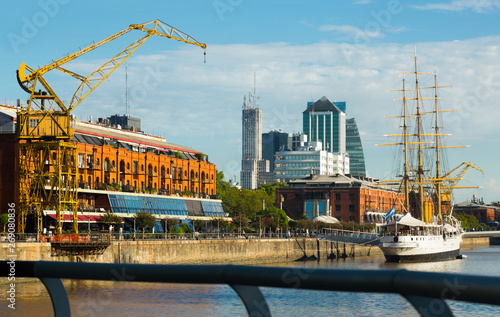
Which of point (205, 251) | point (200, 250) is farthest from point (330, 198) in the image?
point (200, 250)

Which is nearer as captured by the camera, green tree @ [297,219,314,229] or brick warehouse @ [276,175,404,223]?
green tree @ [297,219,314,229]

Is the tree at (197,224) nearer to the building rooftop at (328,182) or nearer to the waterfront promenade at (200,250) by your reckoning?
the waterfront promenade at (200,250)

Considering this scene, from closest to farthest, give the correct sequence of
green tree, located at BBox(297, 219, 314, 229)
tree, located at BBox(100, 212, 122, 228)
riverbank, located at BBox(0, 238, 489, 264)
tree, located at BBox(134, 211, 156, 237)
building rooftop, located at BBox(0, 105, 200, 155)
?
riverbank, located at BBox(0, 238, 489, 264) → tree, located at BBox(100, 212, 122, 228) → tree, located at BBox(134, 211, 156, 237) → building rooftop, located at BBox(0, 105, 200, 155) → green tree, located at BBox(297, 219, 314, 229)

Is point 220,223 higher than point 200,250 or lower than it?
higher

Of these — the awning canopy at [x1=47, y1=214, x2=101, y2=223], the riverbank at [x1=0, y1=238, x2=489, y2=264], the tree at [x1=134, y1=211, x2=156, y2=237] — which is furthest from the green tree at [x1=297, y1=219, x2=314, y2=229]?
the awning canopy at [x1=47, y1=214, x2=101, y2=223]

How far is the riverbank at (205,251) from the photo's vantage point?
61.2 metres

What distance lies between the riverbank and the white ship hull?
12278 millimetres

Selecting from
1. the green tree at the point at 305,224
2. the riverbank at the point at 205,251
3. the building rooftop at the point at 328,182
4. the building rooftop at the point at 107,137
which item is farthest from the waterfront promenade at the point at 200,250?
the building rooftop at the point at 328,182

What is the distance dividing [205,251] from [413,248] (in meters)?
33.7

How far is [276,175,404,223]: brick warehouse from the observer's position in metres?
163

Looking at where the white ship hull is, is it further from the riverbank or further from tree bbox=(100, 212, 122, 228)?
tree bbox=(100, 212, 122, 228)

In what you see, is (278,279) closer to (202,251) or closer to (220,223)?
(202,251)

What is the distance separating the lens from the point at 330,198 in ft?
542

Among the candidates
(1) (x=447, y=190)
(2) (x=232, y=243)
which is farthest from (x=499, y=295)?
(1) (x=447, y=190)
